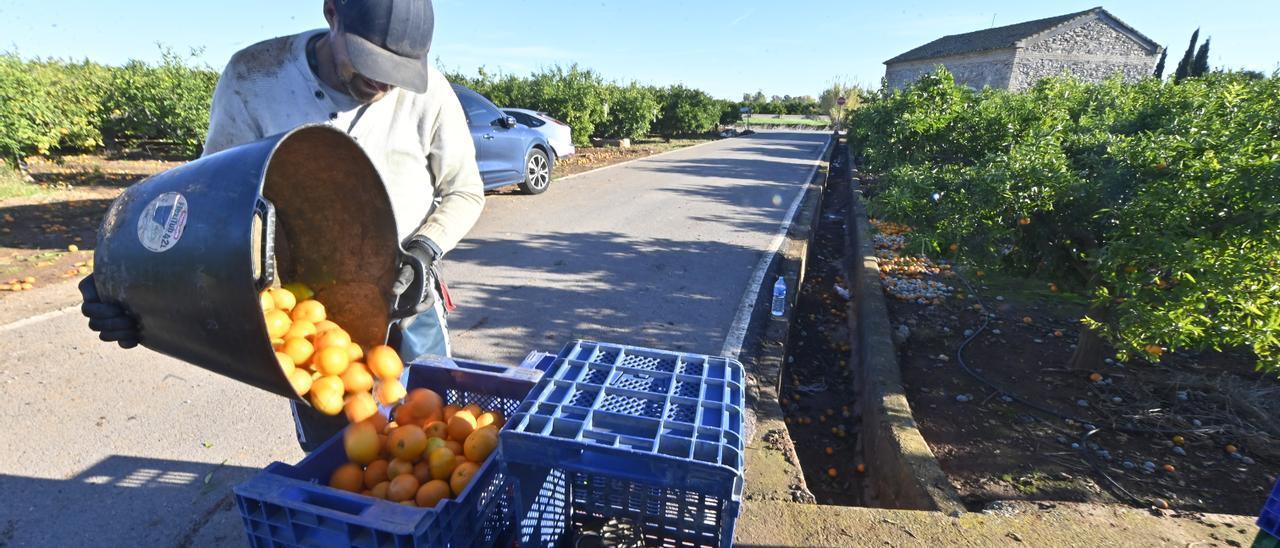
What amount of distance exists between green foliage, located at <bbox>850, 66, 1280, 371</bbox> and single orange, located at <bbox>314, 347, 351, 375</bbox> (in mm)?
3347

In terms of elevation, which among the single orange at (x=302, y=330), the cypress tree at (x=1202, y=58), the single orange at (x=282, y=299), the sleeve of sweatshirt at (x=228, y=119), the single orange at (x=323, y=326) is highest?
the cypress tree at (x=1202, y=58)

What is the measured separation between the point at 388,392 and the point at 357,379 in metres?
0.12

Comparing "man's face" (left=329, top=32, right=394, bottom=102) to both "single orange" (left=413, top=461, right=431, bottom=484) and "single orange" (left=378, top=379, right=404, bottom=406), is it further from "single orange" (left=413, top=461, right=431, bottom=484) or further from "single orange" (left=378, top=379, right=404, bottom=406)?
"single orange" (left=413, top=461, right=431, bottom=484)

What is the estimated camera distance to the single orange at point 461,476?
1.61 metres

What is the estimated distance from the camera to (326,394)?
66.4 inches

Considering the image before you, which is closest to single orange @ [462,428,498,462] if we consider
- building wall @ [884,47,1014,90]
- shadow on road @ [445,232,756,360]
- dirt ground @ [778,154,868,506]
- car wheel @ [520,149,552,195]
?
dirt ground @ [778,154,868,506]

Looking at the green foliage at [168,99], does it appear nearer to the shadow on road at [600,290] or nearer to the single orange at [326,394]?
the shadow on road at [600,290]

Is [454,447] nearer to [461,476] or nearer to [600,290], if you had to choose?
[461,476]

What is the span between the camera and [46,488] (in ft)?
9.14

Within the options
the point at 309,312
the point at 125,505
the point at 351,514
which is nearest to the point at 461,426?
the point at 351,514

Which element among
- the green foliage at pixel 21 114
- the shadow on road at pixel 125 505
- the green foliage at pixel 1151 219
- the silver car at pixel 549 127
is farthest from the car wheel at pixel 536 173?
the shadow on road at pixel 125 505

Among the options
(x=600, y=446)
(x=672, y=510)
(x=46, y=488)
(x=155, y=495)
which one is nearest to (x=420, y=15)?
(x=600, y=446)

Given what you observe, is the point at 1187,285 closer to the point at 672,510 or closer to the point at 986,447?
the point at 986,447

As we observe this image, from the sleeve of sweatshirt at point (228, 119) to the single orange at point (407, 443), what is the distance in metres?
1.17
